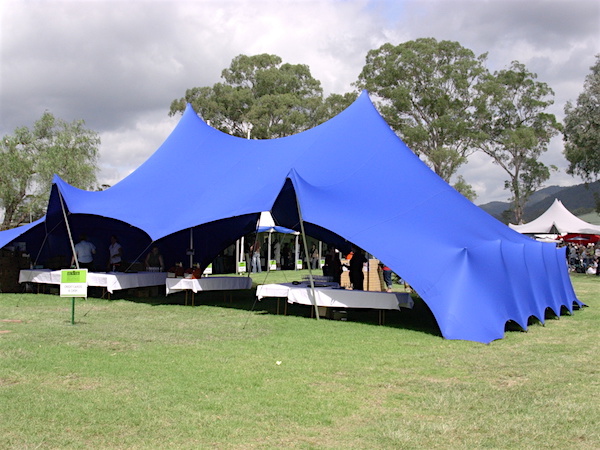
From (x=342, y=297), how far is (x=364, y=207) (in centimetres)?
173

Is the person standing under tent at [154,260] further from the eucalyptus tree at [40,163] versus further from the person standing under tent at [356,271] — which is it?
the eucalyptus tree at [40,163]

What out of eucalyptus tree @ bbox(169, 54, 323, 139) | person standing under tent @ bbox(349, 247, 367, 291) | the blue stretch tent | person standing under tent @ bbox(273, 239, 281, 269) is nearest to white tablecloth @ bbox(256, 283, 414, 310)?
the blue stretch tent

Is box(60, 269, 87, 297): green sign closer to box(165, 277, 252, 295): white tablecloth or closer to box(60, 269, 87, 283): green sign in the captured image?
box(60, 269, 87, 283): green sign

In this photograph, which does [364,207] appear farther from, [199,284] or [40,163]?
[40,163]

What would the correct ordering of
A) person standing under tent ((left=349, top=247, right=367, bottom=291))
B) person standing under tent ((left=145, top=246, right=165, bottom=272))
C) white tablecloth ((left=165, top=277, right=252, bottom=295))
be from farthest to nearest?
person standing under tent ((left=145, top=246, right=165, bottom=272)), white tablecloth ((left=165, top=277, right=252, bottom=295)), person standing under tent ((left=349, top=247, right=367, bottom=291))

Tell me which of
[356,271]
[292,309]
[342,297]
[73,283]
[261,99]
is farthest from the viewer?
[261,99]

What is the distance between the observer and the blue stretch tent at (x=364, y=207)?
9.91 meters

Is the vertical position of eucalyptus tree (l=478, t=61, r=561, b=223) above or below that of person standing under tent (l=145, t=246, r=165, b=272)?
above

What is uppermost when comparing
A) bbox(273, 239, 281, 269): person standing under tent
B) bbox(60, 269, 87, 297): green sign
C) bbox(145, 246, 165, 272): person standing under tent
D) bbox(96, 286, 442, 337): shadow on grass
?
bbox(273, 239, 281, 269): person standing under tent

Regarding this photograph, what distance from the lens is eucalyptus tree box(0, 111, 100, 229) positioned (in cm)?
3228

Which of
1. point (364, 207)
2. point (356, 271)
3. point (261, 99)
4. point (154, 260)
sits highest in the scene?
point (261, 99)

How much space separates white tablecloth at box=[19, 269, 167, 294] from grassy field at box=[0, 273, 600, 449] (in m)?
3.53

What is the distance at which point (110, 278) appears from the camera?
1404 centimetres

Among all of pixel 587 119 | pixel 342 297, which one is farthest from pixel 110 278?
pixel 587 119
